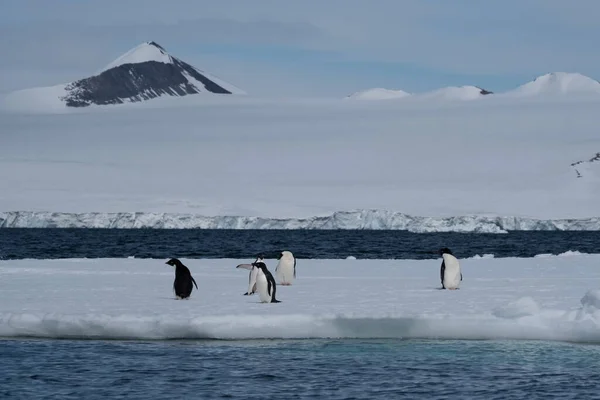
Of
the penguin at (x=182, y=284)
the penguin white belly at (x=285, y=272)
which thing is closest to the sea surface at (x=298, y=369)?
the penguin at (x=182, y=284)

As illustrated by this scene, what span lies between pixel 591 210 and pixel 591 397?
14217cm

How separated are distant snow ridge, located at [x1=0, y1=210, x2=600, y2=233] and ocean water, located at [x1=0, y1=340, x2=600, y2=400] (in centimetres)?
10516

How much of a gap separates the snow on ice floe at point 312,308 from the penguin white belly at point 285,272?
0.28 metres

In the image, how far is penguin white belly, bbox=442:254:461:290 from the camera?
23.1 meters

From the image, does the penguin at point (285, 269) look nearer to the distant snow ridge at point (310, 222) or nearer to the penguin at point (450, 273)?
the penguin at point (450, 273)

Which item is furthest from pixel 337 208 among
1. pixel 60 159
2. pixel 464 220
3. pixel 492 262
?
pixel 492 262

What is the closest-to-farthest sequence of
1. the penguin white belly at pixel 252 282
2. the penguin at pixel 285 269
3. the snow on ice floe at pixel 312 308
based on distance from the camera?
the snow on ice floe at pixel 312 308, the penguin white belly at pixel 252 282, the penguin at pixel 285 269

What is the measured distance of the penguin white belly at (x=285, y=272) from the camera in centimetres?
2438

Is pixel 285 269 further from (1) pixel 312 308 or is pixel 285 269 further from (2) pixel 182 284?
(1) pixel 312 308

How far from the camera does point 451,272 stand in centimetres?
2306

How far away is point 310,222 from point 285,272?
11314 centimetres

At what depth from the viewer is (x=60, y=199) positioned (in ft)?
495

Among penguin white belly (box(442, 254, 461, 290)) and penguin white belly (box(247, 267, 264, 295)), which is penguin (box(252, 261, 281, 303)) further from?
penguin white belly (box(442, 254, 461, 290))

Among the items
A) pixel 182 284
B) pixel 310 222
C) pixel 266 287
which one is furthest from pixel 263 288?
pixel 310 222
